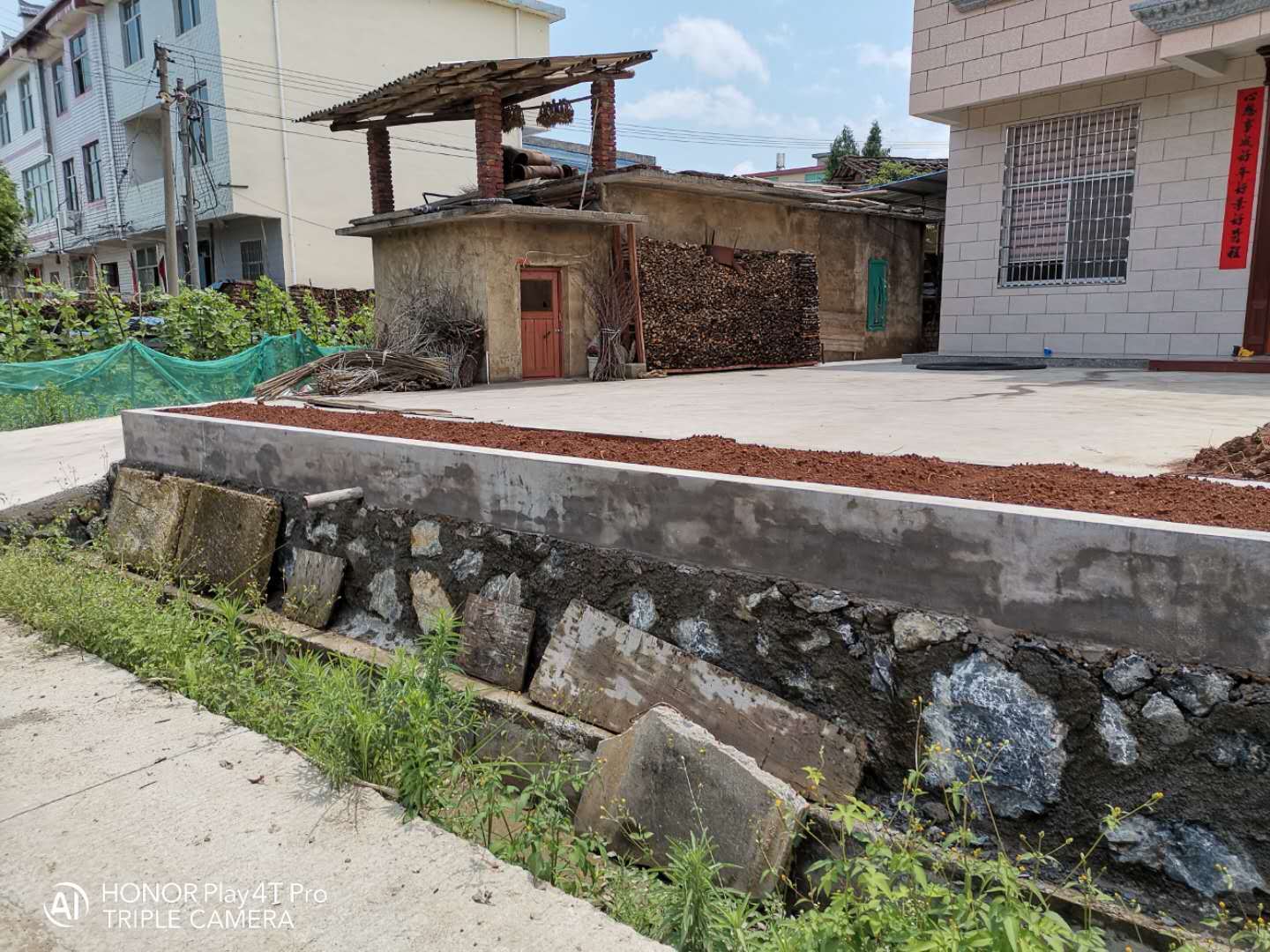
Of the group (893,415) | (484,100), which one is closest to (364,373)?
(484,100)

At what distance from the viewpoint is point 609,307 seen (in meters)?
13.9

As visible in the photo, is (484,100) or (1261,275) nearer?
(1261,275)

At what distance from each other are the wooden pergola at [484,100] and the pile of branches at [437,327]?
1.59 meters

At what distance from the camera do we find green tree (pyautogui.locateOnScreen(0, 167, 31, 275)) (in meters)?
20.7

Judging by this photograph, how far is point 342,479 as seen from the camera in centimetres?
560

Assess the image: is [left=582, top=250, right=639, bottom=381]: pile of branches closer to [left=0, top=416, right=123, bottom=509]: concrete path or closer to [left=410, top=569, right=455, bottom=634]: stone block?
[left=0, top=416, right=123, bottom=509]: concrete path

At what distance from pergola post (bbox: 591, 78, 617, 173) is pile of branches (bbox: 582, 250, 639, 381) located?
1.40m

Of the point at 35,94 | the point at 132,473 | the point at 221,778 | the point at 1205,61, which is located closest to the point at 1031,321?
the point at 1205,61

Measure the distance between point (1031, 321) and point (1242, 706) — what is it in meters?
10.5

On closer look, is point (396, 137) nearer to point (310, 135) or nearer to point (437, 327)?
point (310, 135)

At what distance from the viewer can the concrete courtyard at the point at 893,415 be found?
5203 mm

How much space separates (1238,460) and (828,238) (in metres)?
13.4

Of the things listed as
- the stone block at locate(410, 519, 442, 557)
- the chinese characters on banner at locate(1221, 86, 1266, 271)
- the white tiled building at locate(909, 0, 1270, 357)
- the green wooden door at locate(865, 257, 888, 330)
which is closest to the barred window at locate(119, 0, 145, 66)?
the green wooden door at locate(865, 257, 888, 330)

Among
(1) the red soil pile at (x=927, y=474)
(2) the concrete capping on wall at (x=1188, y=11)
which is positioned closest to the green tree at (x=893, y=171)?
(2) the concrete capping on wall at (x=1188, y=11)
